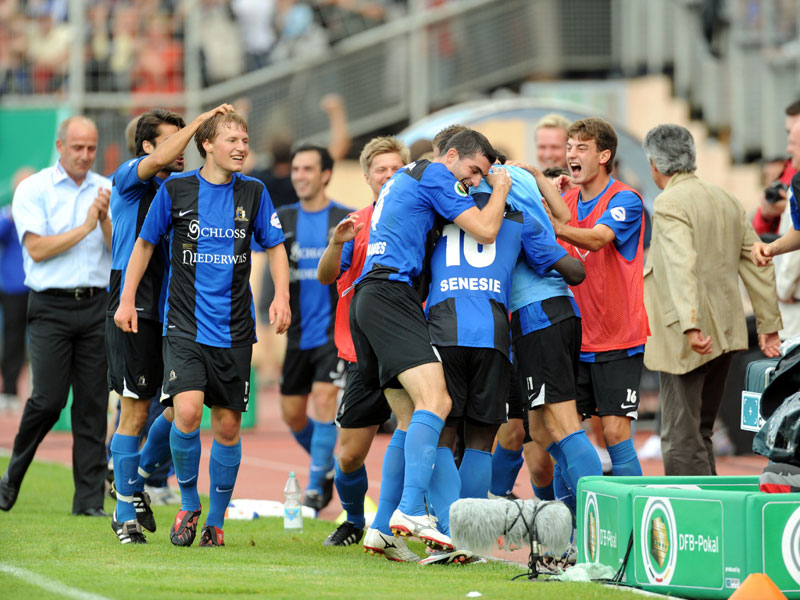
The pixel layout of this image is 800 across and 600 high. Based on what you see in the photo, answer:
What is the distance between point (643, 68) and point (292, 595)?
18.0 meters

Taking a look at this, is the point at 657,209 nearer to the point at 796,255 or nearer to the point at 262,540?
the point at 796,255

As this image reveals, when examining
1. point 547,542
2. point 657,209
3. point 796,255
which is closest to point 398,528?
point 547,542

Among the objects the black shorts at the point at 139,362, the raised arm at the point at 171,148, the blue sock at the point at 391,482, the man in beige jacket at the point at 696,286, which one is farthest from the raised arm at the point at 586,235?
the black shorts at the point at 139,362

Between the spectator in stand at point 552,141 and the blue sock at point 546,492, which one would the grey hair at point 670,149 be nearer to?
the spectator in stand at point 552,141

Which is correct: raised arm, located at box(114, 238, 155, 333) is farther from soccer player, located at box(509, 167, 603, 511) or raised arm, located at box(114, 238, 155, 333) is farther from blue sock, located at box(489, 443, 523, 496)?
blue sock, located at box(489, 443, 523, 496)

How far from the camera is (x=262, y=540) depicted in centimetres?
838

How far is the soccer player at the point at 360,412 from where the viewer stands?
7285 millimetres

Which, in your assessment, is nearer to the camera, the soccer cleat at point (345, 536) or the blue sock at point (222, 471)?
the blue sock at point (222, 471)

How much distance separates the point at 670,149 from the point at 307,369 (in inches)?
131

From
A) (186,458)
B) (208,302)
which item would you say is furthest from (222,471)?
(208,302)

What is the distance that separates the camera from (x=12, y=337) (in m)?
18.0

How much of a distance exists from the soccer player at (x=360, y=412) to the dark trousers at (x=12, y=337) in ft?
33.7

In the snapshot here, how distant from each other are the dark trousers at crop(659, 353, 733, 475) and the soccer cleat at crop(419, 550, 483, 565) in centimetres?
199

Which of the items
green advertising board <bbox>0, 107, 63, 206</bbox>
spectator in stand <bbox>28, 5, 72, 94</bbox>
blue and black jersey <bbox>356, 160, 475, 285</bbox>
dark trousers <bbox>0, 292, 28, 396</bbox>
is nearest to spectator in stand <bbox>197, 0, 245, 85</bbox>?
spectator in stand <bbox>28, 5, 72, 94</bbox>
